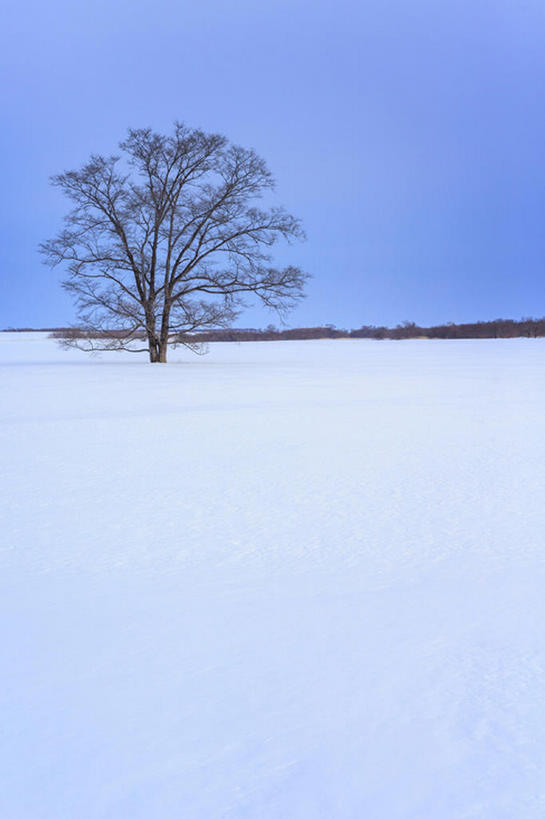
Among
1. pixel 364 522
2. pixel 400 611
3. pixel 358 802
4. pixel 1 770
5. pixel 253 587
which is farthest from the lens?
pixel 364 522

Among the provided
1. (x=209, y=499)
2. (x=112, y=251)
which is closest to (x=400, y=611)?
(x=209, y=499)

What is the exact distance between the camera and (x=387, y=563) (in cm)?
320

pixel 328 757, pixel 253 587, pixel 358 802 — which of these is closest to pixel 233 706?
pixel 328 757

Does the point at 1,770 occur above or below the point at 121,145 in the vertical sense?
below

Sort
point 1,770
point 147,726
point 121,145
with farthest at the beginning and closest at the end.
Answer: point 121,145 → point 147,726 → point 1,770

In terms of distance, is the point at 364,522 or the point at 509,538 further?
the point at 364,522

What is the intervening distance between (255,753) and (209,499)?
106 inches

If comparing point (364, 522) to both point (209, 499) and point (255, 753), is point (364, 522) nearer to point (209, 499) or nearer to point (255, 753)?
point (209, 499)

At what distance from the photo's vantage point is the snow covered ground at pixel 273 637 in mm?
1673

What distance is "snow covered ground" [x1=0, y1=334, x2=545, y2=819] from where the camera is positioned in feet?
5.49

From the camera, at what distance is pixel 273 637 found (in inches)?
96.0

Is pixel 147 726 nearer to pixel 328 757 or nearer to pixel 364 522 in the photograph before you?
pixel 328 757

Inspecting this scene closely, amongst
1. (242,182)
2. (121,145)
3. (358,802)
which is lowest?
(358,802)

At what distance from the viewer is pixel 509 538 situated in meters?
3.54
